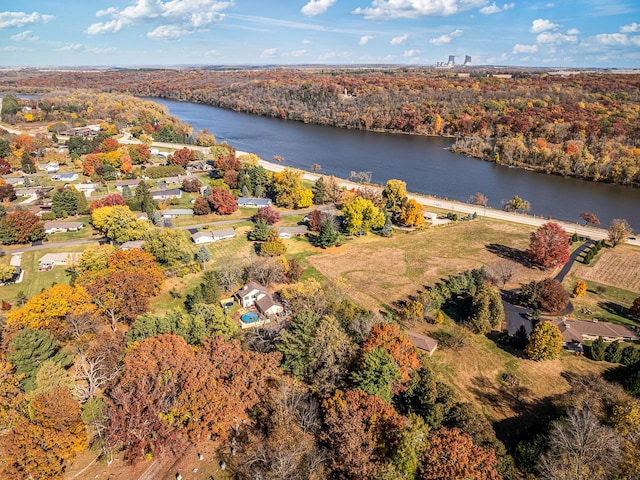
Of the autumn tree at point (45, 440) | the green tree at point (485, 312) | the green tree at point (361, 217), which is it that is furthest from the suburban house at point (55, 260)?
the green tree at point (485, 312)

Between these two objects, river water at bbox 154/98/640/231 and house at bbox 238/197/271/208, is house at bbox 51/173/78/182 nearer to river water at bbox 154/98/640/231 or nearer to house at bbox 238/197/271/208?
house at bbox 238/197/271/208

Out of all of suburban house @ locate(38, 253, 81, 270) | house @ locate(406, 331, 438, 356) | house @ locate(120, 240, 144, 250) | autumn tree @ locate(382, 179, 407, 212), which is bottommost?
house @ locate(406, 331, 438, 356)

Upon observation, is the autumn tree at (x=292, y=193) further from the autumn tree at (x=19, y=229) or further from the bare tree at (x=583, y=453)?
the bare tree at (x=583, y=453)

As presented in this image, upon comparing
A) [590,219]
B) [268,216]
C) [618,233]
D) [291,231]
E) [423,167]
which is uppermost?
[423,167]

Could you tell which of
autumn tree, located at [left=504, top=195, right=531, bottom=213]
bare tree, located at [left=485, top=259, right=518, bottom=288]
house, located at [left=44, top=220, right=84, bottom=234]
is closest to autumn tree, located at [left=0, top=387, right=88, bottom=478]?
bare tree, located at [left=485, top=259, right=518, bottom=288]

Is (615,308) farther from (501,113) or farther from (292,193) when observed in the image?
(501,113)

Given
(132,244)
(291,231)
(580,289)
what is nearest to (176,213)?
(132,244)
